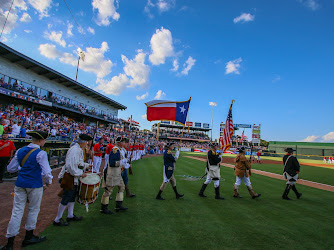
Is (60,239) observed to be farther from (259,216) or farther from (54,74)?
(54,74)

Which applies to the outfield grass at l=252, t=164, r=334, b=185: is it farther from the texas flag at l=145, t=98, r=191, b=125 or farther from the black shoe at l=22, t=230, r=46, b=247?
the black shoe at l=22, t=230, r=46, b=247

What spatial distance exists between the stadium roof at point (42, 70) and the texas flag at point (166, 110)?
73.3ft

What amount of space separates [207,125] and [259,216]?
91.6 metres

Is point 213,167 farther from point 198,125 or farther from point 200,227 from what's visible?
point 198,125

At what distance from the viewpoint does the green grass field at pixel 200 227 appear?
11.7 feet

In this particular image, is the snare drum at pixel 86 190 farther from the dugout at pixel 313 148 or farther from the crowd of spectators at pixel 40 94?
the dugout at pixel 313 148

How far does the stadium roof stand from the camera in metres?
22.9

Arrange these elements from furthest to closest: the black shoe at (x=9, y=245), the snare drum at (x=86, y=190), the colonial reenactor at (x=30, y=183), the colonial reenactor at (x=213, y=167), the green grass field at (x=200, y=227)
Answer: the colonial reenactor at (x=213, y=167)
the snare drum at (x=86, y=190)
the green grass field at (x=200, y=227)
the colonial reenactor at (x=30, y=183)
the black shoe at (x=9, y=245)

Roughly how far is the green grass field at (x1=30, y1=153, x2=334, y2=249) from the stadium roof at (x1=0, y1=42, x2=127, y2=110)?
26.2 meters

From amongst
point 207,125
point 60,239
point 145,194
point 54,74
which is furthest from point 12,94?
point 207,125

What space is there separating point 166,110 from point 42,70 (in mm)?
27127

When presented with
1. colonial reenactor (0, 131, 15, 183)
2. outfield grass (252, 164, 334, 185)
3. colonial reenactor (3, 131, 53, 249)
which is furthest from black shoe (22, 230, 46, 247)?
outfield grass (252, 164, 334, 185)

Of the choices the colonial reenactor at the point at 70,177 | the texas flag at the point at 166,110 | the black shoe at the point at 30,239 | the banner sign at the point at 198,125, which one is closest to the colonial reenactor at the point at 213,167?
the texas flag at the point at 166,110

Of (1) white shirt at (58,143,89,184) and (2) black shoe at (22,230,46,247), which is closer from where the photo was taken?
(2) black shoe at (22,230,46,247)
